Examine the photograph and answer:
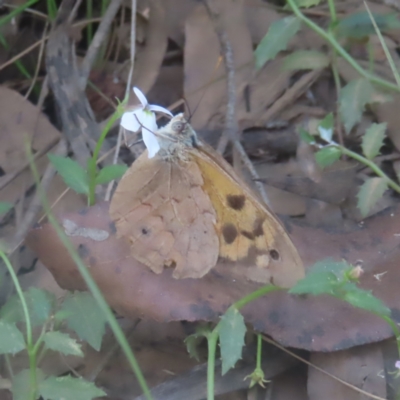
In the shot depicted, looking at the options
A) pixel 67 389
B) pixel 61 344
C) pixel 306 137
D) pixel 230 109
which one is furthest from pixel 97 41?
pixel 67 389

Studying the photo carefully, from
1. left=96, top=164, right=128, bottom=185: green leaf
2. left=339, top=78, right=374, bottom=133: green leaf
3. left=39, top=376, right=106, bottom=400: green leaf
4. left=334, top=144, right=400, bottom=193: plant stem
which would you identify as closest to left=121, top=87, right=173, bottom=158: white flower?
left=96, top=164, right=128, bottom=185: green leaf

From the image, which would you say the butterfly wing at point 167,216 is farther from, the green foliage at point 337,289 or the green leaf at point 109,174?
the green foliage at point 337,289

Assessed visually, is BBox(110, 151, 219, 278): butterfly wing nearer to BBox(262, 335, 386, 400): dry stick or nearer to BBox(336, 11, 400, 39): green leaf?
BBox(262, 335, 386, 400): dry stick

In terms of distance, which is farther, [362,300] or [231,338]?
[231,338]

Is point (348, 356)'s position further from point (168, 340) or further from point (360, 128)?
→ point (360, 128)

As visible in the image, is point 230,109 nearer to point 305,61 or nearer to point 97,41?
point 305,61

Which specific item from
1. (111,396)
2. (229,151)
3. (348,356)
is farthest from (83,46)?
(348,356)

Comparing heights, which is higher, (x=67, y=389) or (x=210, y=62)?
(x=210, y=62)
